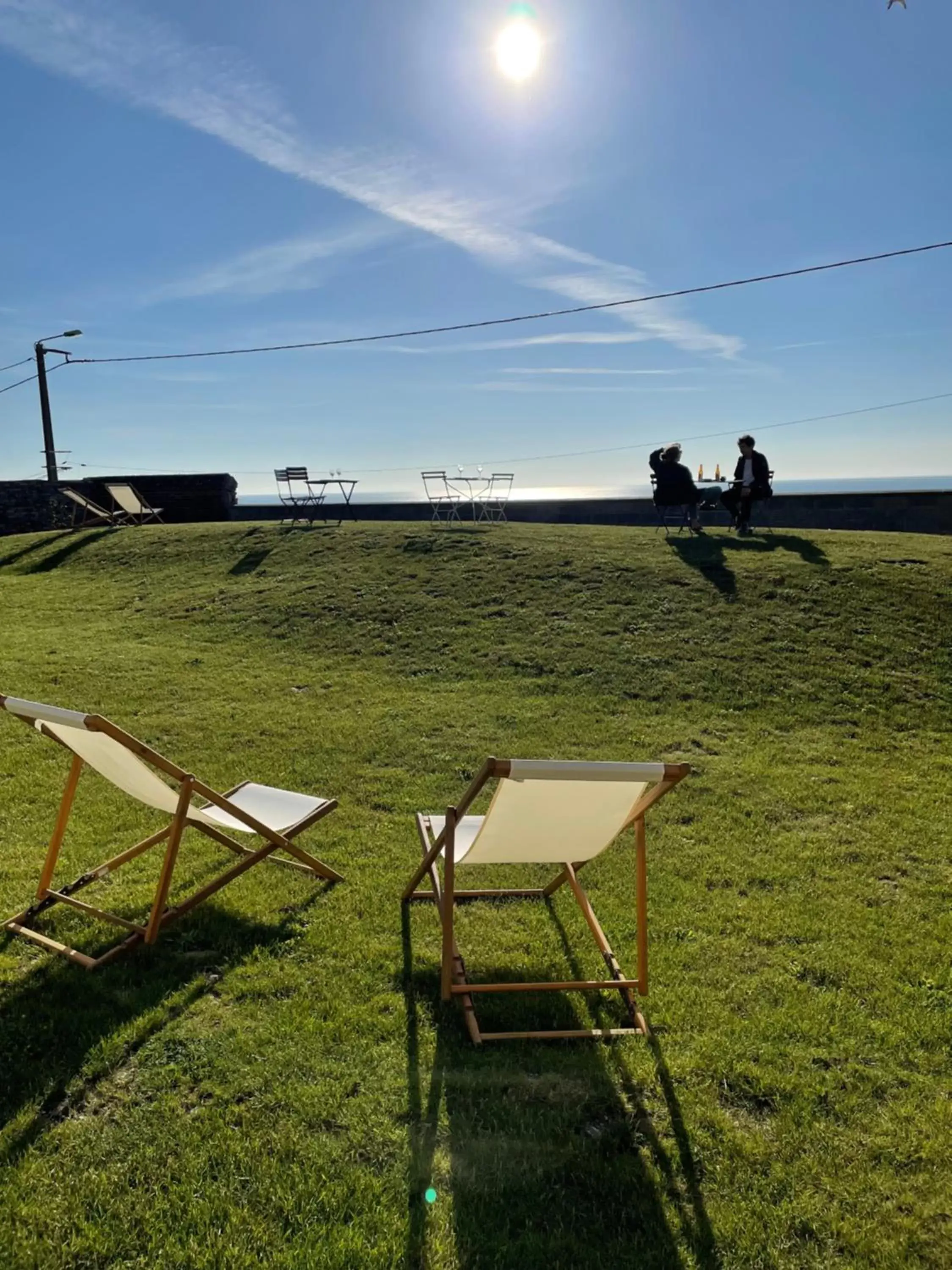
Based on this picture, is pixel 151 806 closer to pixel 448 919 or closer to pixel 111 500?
pixel 448 919

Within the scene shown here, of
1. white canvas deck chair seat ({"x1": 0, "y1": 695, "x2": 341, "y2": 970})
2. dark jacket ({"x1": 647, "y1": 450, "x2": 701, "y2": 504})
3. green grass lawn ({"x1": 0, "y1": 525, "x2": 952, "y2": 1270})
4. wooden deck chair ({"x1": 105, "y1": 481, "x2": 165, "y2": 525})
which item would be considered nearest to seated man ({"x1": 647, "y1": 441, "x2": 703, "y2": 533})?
dark jacket ({"x1": 647, "y1": 450, "x2": 701, "y2": 504})

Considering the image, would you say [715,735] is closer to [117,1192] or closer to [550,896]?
[550,896]

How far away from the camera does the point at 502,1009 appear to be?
9.62ft

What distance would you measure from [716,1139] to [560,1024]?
711 mm

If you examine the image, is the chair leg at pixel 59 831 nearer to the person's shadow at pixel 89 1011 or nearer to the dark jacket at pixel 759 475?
the person's shadow at pixel 89 1011

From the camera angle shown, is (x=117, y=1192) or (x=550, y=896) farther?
(x=550, y=896)

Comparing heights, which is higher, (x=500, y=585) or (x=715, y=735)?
(x=500, y=585)

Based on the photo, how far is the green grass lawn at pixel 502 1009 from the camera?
6.57 ft

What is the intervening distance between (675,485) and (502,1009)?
10.9m

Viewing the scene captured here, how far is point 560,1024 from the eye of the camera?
2.87 metres

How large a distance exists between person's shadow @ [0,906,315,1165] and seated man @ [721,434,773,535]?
11.1m

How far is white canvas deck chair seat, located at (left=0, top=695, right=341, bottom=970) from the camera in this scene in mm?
3020

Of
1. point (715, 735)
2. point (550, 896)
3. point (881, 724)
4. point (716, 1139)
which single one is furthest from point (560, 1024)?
point (881, 724)

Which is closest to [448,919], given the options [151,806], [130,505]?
[151,806]
